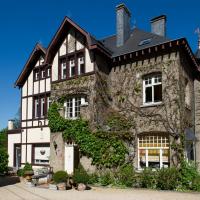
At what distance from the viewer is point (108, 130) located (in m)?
18.8

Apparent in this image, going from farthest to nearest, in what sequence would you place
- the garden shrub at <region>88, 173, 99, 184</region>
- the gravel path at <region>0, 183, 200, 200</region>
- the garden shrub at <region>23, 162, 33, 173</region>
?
the garden shrub at <region>23, 162, 33, 173</region>
the garden shrub at <region>88, 173, 99, 184</region>
the gravel path at <region>0, 183, 200, 200</region>

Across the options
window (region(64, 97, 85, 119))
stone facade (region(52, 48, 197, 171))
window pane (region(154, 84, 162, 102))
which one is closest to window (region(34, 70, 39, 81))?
stone facade (region(52, 48, 197, 171))

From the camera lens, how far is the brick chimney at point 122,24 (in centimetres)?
2195

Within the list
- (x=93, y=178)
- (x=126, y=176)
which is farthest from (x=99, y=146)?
(x=126, y=176)

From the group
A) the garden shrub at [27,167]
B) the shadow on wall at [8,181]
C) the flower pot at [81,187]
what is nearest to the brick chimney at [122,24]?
the flower pot at [81,187]

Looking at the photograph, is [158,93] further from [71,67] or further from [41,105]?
[41,105]

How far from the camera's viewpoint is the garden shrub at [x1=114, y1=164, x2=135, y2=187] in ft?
55.3

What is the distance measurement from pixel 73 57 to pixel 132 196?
419 inches

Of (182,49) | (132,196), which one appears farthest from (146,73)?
(132,196)

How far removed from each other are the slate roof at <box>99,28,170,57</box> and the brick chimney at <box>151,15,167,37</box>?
0.90 meters

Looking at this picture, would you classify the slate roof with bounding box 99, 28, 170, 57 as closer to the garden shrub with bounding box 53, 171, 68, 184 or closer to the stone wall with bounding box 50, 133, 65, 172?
the stone wall with bounding box 50, 133, 65, 172

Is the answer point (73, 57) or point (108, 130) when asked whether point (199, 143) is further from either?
point (73, 57)

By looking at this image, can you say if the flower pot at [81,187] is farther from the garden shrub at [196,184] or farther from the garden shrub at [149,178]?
the garden shrub at [196,184]

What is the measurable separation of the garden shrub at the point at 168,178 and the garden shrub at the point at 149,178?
43cm
